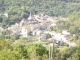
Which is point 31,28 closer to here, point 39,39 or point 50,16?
point 39,39

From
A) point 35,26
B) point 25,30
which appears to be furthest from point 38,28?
point 25,30

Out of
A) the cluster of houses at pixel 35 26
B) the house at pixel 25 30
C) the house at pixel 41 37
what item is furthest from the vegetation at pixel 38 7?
the house at pixel 41 37

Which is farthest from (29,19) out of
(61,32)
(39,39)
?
(39,39)

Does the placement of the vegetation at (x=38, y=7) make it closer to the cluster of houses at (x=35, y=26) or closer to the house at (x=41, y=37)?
the cluster of houses at (x=35, y=26)

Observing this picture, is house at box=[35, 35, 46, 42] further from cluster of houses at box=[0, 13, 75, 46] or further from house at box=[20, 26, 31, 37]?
house at box=[20, 26, 31, 37]

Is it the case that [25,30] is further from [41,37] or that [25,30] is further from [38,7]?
[38,7]

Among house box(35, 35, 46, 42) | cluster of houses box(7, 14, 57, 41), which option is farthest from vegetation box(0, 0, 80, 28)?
house box(35, 35, 46, 42)

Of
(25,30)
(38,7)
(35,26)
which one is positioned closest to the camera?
(25,30)

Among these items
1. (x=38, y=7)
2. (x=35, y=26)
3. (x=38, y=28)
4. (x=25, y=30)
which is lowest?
(x=38, y=28)
